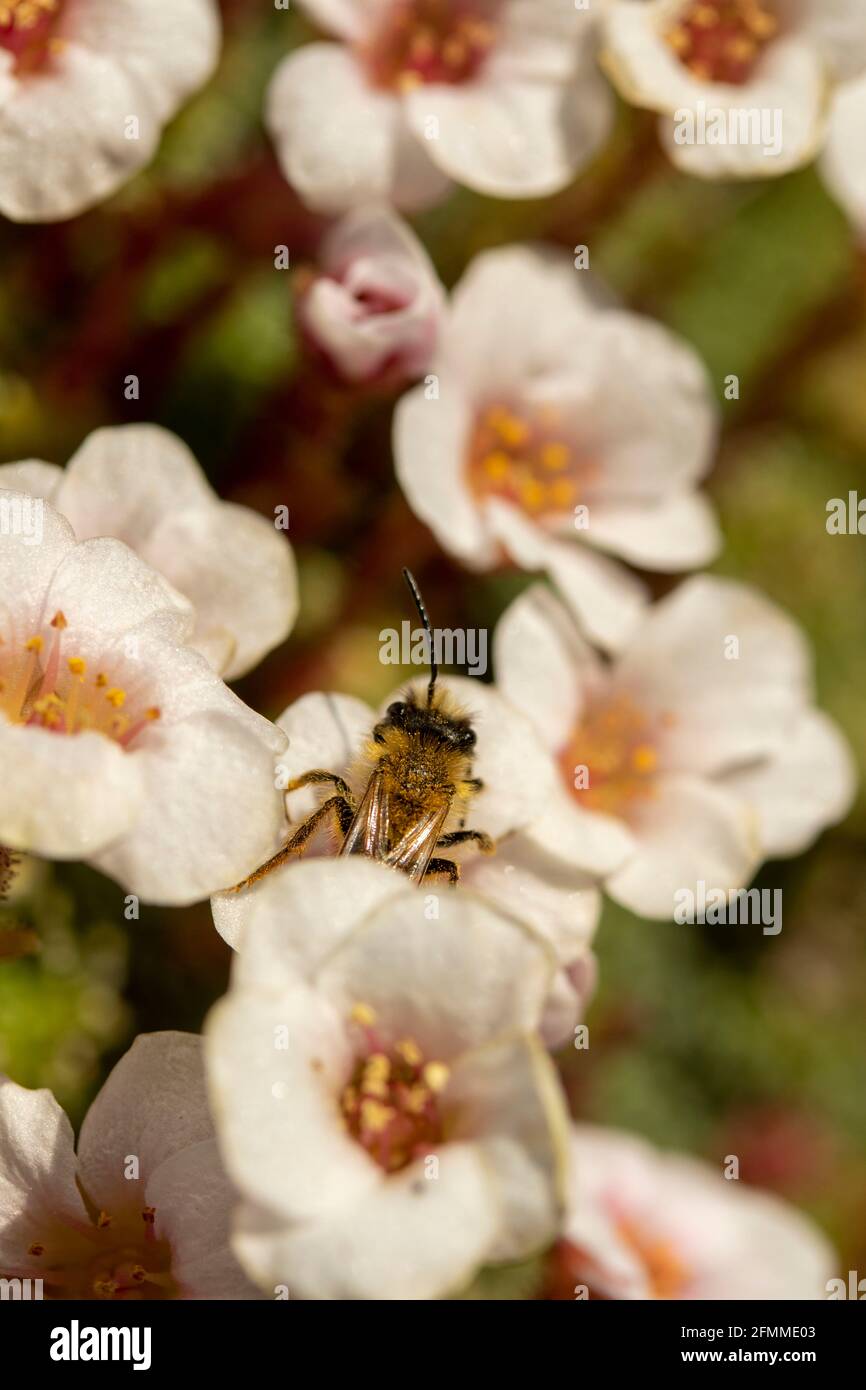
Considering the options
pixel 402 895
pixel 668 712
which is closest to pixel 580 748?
pixel 668 712

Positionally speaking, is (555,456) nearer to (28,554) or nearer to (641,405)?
(641,405)

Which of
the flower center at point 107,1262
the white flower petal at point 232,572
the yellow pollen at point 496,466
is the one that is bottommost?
the flower center at point 107,1262

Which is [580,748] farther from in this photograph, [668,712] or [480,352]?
[480,352]

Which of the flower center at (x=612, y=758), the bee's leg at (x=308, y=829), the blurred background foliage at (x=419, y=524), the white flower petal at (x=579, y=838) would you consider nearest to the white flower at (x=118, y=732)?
the bee's leg at (x=308, y=829)

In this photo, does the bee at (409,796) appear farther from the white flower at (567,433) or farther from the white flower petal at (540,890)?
the white flower at (567,433)

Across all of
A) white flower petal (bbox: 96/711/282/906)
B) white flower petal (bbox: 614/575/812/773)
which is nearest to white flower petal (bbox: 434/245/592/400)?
white flower petal (bbox: 614/575/812/773)
